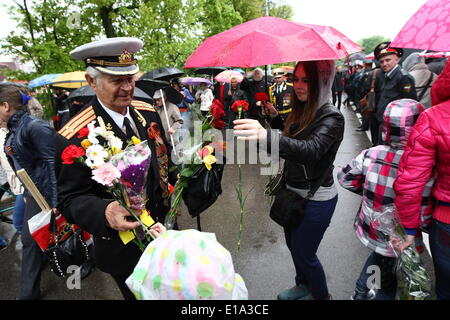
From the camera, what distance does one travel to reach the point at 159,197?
1.96 meters

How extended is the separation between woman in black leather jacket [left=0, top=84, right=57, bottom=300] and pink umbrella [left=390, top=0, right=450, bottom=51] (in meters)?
2.89

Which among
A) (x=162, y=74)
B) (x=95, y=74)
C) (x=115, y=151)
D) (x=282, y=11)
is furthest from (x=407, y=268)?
(x=282, y=11)

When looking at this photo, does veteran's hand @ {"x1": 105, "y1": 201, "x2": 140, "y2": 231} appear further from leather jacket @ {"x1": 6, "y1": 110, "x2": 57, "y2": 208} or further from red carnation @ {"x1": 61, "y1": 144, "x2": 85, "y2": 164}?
leather jacket @ {"x1": 6, "y1": 110, "x2": 57, "y2": 208}

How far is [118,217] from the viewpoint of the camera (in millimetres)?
1430

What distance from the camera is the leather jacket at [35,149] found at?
2.56 meters

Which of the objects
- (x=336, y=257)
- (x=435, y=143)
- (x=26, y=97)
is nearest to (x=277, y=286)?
(x=336, y=257)

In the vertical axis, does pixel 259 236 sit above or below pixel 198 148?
below

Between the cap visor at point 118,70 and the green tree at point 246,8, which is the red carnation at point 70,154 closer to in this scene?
the cap visor at point 118,70

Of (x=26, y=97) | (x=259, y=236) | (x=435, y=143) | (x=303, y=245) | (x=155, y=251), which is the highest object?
(x=26, y=97)

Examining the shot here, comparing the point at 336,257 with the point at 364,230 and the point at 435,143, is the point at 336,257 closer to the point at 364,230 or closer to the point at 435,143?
the point at 364,230

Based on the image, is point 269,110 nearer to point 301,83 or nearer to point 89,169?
point 301,83

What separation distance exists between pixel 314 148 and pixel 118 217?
1203 millimetres

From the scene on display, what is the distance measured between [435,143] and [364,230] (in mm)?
889

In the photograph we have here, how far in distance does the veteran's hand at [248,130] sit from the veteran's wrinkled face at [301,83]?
0.71m
